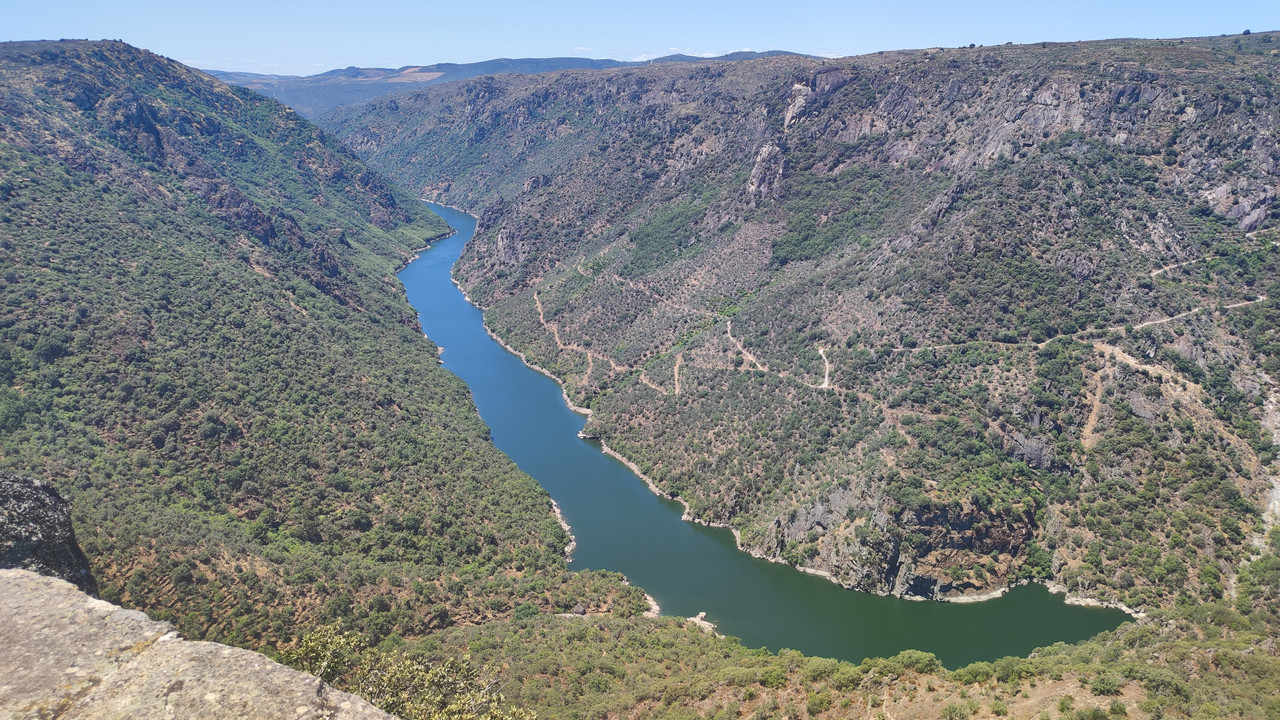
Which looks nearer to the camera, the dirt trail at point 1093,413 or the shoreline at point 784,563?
the shoreline at point 784,563

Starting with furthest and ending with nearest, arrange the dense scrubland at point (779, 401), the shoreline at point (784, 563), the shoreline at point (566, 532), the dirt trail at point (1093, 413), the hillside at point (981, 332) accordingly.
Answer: the shoreline at point (566, 532), the dirt trail at point (1093, 413), the hillside at point (981, 332), the shoreline at point (784, 563), the dense scrubland at point (779, 401)

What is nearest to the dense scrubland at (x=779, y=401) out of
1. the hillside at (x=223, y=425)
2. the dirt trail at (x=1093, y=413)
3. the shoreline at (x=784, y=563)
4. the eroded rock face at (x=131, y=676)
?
the dirt trail at (x=1093, y=413)

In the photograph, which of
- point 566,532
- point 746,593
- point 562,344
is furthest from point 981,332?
point 562,344

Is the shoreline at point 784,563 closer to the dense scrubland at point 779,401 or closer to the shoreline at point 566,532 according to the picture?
the shoreline at point 566,532

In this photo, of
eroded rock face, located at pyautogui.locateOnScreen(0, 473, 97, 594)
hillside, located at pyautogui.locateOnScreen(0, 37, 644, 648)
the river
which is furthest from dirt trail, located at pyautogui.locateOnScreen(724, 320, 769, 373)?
eroded rock face, located at pyautogui.locateOnScreen(0, 473, 97, 594)

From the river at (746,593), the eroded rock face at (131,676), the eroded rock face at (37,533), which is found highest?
the eroded rock face at (131,676)

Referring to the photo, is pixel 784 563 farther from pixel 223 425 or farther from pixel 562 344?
pixel 562 344
